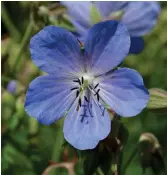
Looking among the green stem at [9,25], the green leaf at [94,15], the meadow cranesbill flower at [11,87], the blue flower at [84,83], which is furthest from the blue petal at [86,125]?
the green stem at [9,25]

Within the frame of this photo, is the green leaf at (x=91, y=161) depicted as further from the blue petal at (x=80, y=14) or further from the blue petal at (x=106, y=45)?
the blue petal at (x=80, y=14)

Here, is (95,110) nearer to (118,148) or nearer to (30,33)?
(118,148)

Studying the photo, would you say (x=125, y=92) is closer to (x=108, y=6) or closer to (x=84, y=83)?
(x=84, y=83)

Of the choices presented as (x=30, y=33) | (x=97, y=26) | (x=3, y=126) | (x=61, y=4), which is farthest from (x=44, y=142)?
(x=97, y=26)

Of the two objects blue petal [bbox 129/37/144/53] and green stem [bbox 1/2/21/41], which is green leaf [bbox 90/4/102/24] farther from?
green stem [bbox 1/2/21/41]

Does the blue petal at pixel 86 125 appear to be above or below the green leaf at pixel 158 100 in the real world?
above

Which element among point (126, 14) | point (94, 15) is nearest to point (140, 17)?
point (126, 14)
